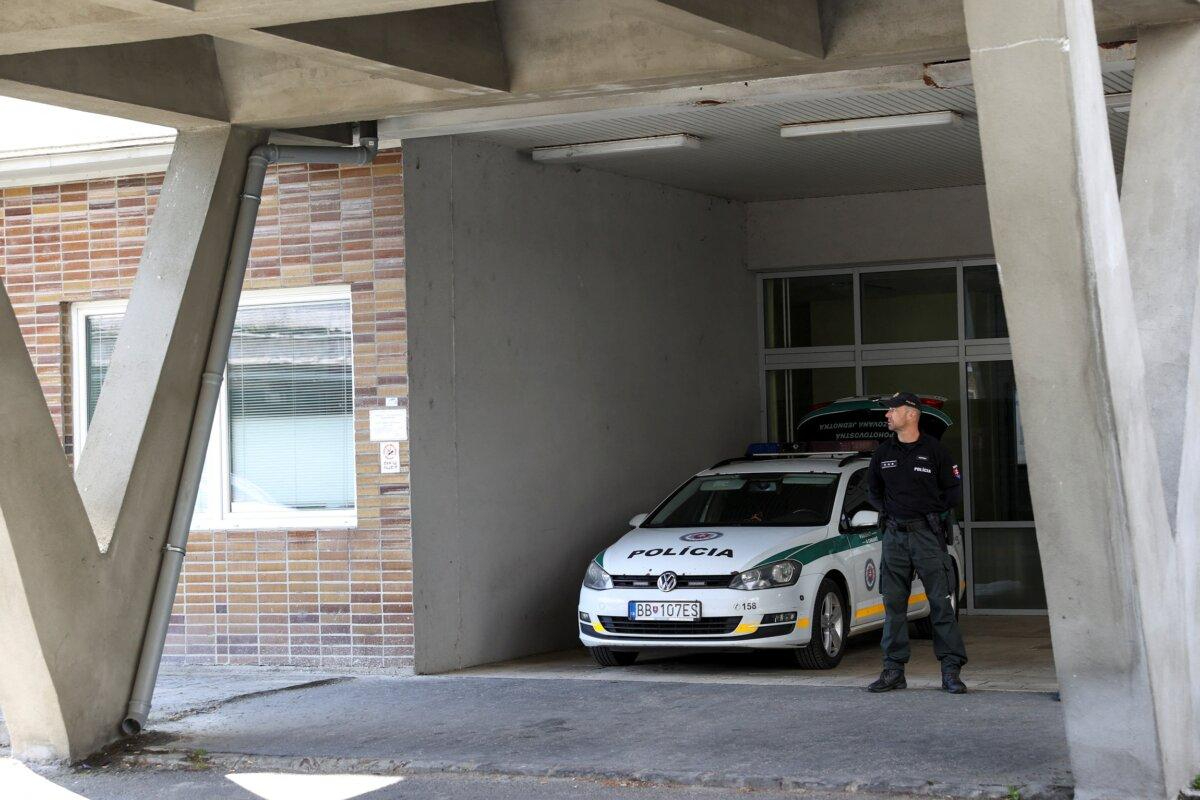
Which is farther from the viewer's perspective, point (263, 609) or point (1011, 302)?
point (263, 609)

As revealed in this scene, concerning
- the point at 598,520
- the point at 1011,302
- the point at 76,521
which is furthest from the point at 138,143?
the point at 1011,302

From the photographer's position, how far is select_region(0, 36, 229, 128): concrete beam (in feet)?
30.0

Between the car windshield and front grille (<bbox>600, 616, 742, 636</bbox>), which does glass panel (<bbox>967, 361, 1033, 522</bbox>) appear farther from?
front grille (<bbox>600, 616, 742, 636</bbox>)

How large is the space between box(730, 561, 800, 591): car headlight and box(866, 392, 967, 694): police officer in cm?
105

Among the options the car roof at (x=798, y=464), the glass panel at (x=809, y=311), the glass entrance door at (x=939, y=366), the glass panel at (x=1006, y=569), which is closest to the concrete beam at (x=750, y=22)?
the car roof at (x=798, y=464)

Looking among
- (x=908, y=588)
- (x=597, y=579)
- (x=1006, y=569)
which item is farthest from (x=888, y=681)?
(x=1006, y=569)

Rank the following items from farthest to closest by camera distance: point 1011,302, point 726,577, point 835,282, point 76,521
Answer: point 835,282 → point 726,577 → point 76,521 → point 1011,302

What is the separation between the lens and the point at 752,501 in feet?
42.1

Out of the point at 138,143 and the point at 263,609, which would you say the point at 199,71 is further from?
the point at 263,609

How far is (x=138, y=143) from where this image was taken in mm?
12094

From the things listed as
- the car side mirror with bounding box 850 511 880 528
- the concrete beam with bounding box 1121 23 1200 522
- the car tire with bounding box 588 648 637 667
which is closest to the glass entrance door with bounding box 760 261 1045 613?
the car side mirror with bounding box 850 511 880 528

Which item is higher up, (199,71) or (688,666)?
(199,71)

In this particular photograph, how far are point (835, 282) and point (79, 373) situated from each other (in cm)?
843

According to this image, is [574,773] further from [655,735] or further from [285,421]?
Result: [285,421]
